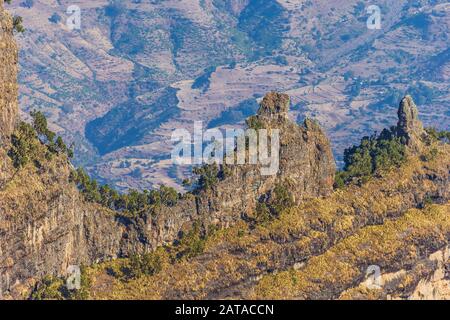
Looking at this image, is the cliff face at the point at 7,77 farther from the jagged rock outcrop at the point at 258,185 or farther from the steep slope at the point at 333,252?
the jagged rock outcrop at the point at 258,185

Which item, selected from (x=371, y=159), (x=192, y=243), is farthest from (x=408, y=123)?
(x=192, y=243)

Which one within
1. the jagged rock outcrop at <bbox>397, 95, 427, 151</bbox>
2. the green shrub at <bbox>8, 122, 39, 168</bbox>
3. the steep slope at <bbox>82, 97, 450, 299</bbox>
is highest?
the jagged rock outcrop at <bbox>397, 95, 427, 151</bbox>

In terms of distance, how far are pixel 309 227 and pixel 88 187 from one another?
16475 mm

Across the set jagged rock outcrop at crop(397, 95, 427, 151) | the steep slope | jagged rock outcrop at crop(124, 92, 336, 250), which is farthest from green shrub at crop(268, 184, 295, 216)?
jagged rock outcrop at crop(397, 95, 427, 151)

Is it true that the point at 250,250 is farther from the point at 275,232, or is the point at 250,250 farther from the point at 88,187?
the point at 88,187

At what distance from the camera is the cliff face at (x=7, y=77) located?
74.1 metres

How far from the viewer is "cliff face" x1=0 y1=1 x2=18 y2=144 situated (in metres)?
74.1

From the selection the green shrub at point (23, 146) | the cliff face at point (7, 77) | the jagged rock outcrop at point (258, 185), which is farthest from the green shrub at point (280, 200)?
the cliff face at point (7, 77)

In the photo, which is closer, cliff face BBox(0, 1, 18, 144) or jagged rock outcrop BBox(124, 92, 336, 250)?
cliff face BBox(0, 1, 18, 144)

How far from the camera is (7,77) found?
245ft

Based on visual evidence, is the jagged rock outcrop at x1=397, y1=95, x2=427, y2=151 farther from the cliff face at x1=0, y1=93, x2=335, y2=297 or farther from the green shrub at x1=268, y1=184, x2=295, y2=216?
the green shrub at x1=268, y1=184, x2=295, y2=216

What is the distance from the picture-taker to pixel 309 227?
8556cm

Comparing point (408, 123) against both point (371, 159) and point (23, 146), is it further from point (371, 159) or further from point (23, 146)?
point (23, 146)

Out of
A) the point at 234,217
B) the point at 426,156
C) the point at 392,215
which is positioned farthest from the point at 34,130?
the point at 426,156
